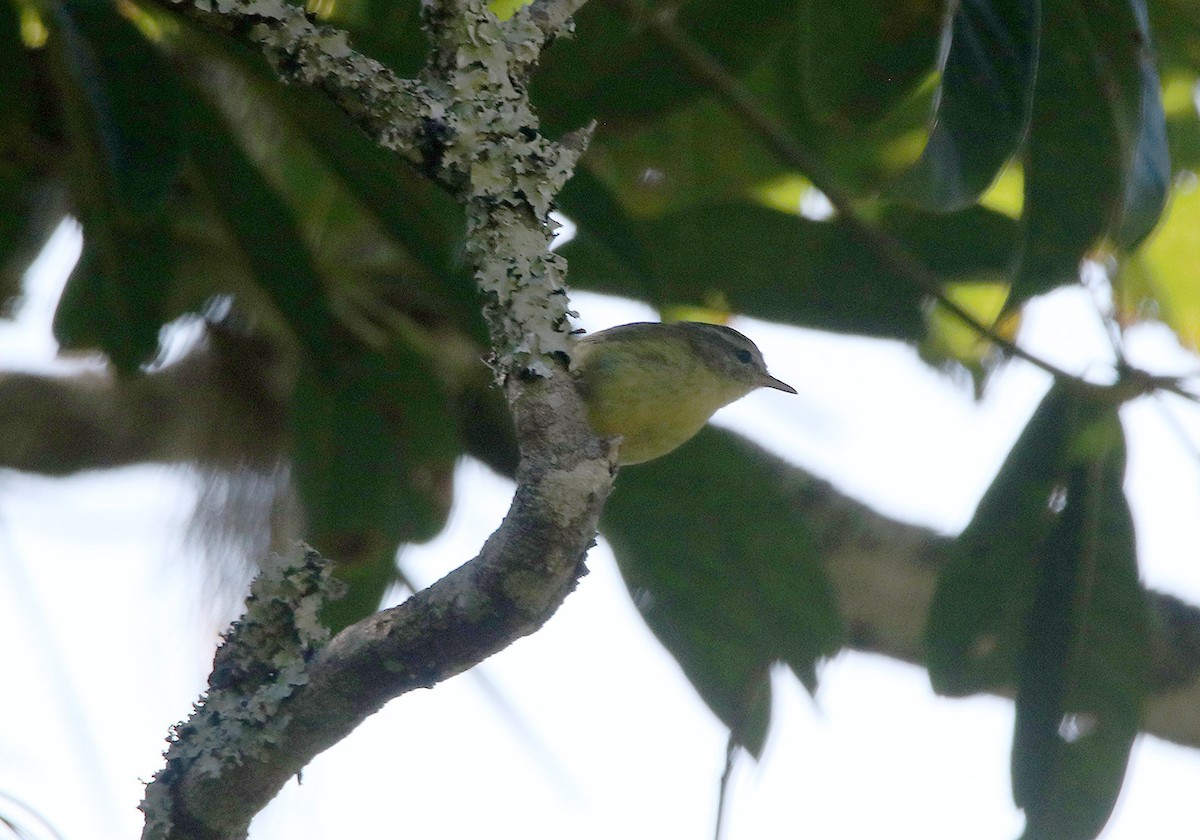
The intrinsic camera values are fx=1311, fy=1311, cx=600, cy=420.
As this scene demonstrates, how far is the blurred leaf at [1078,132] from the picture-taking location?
2.31 m

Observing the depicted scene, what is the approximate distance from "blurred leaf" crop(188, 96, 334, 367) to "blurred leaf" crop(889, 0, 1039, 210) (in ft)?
4.62

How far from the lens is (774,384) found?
3.10m

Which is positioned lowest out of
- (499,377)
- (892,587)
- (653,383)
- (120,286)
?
(499,377)

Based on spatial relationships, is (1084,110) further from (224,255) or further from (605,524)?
(224,255)

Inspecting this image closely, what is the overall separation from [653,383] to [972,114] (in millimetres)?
690

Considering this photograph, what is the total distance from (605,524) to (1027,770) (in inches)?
40.8

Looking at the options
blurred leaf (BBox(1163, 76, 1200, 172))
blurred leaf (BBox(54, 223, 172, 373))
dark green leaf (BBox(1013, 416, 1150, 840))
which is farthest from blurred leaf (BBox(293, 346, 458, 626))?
blurred leaf (BBox(1163, 76, 1200, 172))

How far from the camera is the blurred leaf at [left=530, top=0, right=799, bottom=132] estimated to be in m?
2.80

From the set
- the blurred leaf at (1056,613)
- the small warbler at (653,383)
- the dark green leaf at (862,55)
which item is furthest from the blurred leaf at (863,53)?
the blurred leaf at (1056,613)

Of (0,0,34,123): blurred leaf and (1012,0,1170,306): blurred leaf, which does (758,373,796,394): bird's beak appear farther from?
(0,0,34,123): blurred leaf

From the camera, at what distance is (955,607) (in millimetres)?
2775

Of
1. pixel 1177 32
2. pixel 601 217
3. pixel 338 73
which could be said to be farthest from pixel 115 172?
pixel 1177 32

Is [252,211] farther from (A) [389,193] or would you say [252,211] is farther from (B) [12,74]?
(B) [12,74]

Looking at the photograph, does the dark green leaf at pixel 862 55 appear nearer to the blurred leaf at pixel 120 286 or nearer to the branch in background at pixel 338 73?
the branch in background at pixel 338 73
